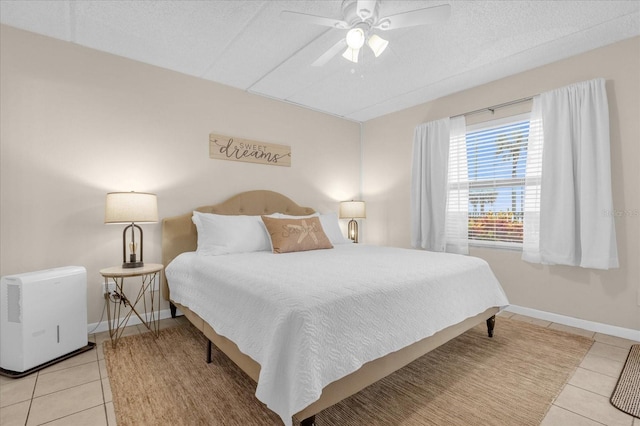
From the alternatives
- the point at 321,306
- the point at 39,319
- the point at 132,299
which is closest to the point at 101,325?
the point at 132,299

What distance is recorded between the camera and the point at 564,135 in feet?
8.83

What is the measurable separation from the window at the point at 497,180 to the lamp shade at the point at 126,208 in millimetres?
3428

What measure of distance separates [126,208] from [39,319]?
0.90 meters

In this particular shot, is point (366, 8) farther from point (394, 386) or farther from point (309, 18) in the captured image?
point (394, 386)

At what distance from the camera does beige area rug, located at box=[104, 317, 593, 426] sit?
4.88 feet

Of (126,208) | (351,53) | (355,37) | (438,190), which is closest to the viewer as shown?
(355,37)

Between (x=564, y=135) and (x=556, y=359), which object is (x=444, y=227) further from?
(x=556, y=359)

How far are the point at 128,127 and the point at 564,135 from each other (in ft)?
13.3

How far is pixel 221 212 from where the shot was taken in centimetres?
322

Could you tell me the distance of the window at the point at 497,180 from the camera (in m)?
3.10

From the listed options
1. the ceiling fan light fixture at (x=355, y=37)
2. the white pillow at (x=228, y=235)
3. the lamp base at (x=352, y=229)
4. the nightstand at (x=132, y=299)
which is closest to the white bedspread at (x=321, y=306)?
the white pillow at (x=228, y=235)

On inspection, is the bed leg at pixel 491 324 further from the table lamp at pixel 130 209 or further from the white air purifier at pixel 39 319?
the white air purifier at pixel 39 319

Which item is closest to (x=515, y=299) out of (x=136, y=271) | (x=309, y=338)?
(x=309, y=338)

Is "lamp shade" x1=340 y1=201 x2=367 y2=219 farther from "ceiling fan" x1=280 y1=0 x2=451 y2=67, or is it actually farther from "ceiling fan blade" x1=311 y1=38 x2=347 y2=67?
"ceiling fan" x1=280 y1=0 x2=451 y2=67
